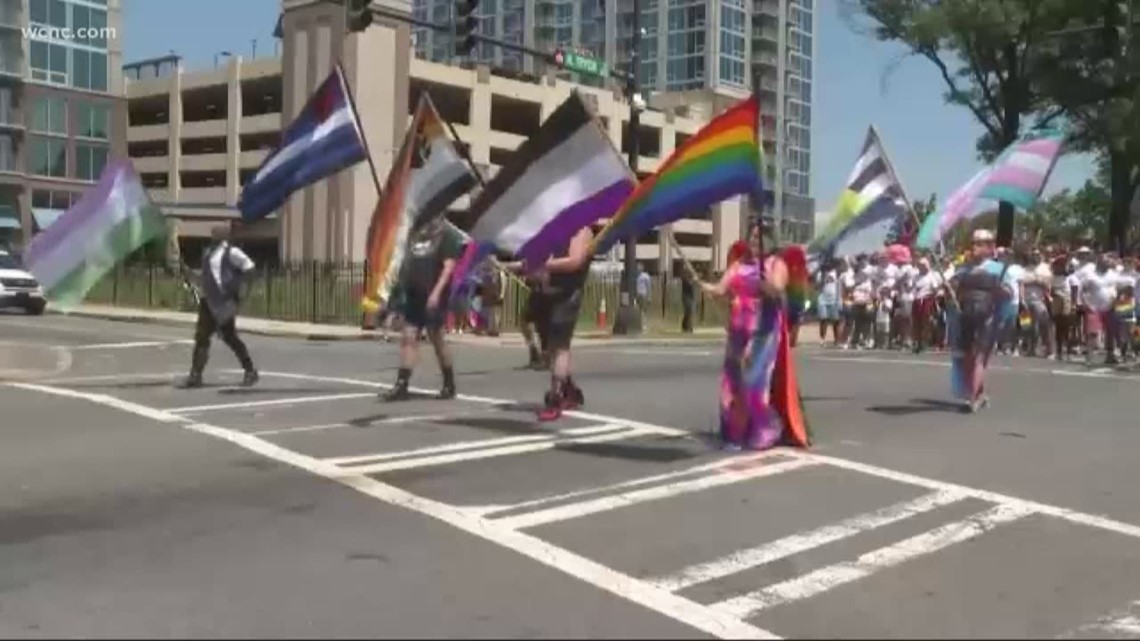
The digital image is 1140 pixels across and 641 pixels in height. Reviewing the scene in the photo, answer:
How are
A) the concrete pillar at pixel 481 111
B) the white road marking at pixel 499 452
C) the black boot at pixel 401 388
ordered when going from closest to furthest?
1. the white road marking at pixel 499 452
2. the black boot at pixel 401 388
3. the concrete pillar at pixel 481 111

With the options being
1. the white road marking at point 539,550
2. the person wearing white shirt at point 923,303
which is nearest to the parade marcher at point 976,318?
the white road marking at point 539,550

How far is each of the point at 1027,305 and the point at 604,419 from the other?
42.7ft

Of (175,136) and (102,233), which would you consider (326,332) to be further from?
(175,136)

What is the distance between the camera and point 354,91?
5734 centimetres

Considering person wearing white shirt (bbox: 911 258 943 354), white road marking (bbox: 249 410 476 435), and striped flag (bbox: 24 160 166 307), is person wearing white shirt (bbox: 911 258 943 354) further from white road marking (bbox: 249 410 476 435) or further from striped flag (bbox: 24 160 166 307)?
striped flag (bbox: 24 160 166 307)

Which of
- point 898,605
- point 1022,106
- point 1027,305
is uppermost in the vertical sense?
point 1022,106

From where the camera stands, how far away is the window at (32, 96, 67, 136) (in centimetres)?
7412

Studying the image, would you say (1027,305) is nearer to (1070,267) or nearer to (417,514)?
(1070,267)

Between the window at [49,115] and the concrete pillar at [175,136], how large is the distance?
577cm

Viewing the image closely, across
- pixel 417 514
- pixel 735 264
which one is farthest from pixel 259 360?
pixel 417 514

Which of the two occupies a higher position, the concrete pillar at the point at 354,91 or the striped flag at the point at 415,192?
the concrete pillar at the point at 354,91

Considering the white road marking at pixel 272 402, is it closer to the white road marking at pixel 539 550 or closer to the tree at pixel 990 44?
the white road marking at pixel 539 550

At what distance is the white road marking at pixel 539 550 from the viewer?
19.3 ft

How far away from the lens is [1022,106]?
41.2 metres
